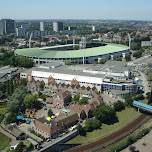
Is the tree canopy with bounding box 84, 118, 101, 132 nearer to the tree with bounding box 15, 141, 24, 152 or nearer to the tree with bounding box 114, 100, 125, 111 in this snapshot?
the tree with bounding box 114, 100, 125, 111

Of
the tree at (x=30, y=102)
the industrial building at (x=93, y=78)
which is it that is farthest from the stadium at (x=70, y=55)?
the tree at (x=30, y=102)

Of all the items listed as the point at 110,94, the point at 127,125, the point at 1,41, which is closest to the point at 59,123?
the point at 127,125

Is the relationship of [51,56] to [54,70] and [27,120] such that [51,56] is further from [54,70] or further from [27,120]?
[27,120]

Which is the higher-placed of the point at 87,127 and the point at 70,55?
the point at 70,55

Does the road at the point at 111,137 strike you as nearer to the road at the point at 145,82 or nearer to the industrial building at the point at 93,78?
the industrial building at the point at 93,78

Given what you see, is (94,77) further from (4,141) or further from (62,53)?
(62,53)

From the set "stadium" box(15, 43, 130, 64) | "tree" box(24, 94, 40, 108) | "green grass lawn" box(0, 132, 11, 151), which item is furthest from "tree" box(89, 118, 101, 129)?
"stadium" box(15, 43, 130, 64)

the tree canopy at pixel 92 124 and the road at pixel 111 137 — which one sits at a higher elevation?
the tree canopy at pixel 92 124

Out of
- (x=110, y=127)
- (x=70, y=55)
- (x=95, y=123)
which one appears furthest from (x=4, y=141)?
(x=70, y=55)
